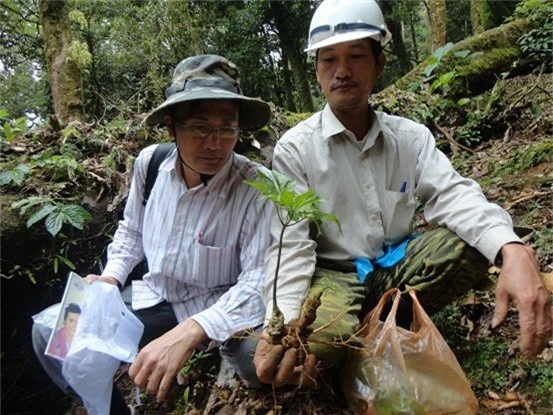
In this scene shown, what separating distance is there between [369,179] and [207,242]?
822 millimetres

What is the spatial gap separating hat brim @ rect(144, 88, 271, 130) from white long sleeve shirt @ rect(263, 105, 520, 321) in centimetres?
18

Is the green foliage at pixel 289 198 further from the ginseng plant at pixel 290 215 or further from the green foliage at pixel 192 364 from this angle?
the green foliage at pixel 192 364

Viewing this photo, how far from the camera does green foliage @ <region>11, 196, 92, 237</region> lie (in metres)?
2.54

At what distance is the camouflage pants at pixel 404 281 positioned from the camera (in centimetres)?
177

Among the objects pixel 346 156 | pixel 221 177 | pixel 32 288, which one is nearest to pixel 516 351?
pixel 346 156

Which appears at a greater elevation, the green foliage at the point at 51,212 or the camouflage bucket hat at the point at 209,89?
the camouflage bucket hat at the point at 209,89

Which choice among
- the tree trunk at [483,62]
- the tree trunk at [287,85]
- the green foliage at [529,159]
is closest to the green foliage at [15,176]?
the green foliage at [529,159]

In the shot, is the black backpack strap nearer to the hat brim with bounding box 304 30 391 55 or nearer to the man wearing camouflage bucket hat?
the man wearing camouflage bucket hat

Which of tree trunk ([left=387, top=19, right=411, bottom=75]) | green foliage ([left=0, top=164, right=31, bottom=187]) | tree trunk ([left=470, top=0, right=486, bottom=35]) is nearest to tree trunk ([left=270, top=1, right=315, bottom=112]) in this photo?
tree trunk ([left=387, top=19, right=411, bottom=75])

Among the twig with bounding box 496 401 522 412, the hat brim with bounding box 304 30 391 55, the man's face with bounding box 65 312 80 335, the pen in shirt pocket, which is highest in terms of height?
the hat brim with bounding box 304 30 391 55

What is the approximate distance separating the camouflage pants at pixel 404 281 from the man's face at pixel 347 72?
2.41ft

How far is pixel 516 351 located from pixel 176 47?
25.7 feet

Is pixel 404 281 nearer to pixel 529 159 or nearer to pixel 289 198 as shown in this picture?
pixel 289 198

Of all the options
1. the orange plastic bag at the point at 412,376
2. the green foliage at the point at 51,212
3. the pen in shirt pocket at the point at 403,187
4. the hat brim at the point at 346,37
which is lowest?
the orange plastic bag at the point at 412,376
